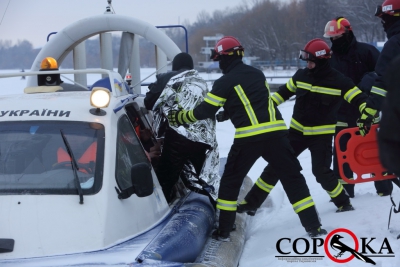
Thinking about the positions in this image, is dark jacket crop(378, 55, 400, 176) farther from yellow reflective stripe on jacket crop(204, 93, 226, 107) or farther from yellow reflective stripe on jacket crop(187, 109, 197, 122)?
yellow reflective stripe on jacket crop(187, 109, 197, 122)

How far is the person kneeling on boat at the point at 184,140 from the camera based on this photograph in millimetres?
5875

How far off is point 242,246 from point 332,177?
1.23m

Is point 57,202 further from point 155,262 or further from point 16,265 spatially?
point 155,262

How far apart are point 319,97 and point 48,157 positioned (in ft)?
8.84

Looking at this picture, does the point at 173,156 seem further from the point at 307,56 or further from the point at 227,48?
the point at 307,56

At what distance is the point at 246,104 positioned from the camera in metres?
5.45

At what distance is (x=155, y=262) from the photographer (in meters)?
3.82

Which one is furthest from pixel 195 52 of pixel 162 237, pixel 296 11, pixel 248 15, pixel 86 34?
pixel 162 237

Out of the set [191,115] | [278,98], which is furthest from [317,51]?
[191,115]

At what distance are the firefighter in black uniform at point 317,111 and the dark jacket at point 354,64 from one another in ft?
2.42

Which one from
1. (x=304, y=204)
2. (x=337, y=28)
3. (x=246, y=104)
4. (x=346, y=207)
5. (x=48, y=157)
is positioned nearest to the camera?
(x=48, y=157)

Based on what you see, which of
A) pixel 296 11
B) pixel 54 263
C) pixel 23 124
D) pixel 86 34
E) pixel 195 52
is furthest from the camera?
pixel 195 52

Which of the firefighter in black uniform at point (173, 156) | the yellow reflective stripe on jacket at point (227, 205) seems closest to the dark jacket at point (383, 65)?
the yellow reflective stripe on jacket at point (227, 205)

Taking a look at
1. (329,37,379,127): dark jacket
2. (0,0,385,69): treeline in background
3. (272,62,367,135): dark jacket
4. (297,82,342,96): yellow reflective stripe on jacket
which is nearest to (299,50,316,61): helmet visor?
(272,62,367,135): dark jacket
